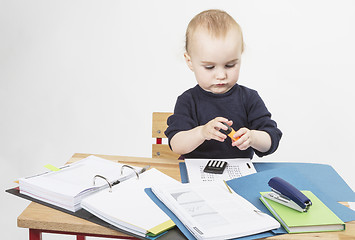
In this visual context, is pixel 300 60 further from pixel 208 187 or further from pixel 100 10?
pixel 208 187

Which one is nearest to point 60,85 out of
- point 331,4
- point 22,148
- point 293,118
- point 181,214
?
point 22,148

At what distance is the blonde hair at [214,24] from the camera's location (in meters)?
1.60

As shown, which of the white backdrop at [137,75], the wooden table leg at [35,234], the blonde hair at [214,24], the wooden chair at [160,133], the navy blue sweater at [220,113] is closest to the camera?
the wooden table leg at [35,234]

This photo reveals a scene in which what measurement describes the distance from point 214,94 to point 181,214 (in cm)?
70

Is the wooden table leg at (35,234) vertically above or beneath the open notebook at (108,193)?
beneath

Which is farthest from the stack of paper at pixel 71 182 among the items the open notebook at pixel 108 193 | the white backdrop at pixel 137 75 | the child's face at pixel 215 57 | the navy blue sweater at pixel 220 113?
the white backdrop at pixel 137 75

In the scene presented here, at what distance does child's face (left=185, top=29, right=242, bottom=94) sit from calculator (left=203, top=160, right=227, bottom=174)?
28 centimetres

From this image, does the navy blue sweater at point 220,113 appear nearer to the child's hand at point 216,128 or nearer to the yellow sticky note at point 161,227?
the child's hand at point 216,128

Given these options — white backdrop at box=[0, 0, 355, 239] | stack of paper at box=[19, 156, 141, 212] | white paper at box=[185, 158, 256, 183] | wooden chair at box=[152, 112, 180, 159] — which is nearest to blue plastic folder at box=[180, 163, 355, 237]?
white paper at box=[185, 158, 256, 183]

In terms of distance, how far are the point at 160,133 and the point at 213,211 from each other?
2.91 feet

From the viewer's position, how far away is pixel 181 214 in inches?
46.7

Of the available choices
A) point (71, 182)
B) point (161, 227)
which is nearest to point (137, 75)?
point (71, 182)

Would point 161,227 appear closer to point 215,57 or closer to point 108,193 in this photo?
point 108,193

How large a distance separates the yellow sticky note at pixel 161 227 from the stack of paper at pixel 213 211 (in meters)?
0.03
